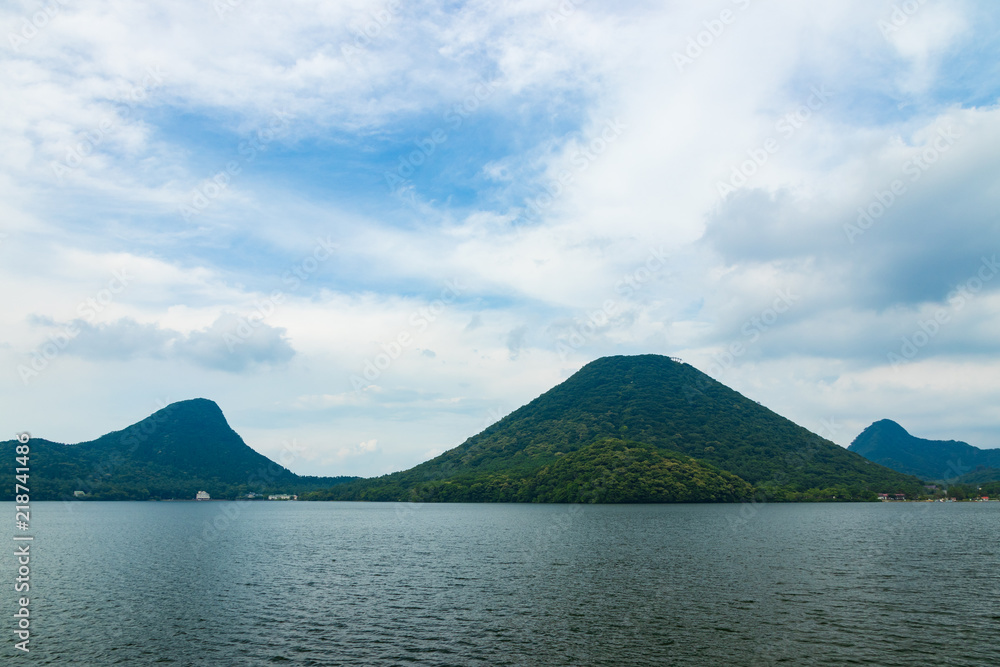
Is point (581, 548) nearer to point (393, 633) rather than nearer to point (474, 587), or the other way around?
point (474, 587)

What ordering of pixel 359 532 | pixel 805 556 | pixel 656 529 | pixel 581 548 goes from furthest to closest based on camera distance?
Answer: pixel 359 532 → pixel 656 529 → pixel 581 548 → pixel 805 556

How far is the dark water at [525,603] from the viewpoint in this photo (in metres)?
42.9

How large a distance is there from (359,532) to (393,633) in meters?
111

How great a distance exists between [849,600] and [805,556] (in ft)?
115

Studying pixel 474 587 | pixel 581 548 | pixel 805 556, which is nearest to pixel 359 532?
pixel 581 548

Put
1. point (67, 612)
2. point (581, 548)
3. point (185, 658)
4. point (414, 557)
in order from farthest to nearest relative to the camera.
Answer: point (581, 548)
point (414, 557)
point (67, 612)
point (185, 658)

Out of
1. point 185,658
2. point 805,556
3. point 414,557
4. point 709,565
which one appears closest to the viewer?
point 185,658

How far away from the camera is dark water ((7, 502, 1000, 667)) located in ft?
141

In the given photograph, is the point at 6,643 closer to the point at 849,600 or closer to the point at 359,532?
the point at 849,600

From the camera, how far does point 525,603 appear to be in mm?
59344

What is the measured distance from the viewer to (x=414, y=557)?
9688 cm

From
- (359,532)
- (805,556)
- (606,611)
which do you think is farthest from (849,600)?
(359,532)

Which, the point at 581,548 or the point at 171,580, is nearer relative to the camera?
the point at 171,580

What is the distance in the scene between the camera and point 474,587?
6844 cm
